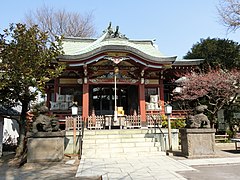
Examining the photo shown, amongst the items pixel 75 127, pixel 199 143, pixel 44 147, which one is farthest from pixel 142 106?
pixel 44 147

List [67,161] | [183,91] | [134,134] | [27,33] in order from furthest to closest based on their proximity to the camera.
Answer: [183,91], [134,134], [27,33], [67,161]

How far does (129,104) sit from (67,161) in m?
7.29

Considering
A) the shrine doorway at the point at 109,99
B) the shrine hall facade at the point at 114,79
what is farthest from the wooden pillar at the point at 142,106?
the shrine doorway at the point at 109,99

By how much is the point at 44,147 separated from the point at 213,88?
37.9ft

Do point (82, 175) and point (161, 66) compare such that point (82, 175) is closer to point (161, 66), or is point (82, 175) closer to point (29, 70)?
point (29, 70)

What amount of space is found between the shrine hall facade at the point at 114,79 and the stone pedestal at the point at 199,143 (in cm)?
418

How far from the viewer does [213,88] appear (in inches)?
569

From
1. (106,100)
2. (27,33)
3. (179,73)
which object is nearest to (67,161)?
(27,33)

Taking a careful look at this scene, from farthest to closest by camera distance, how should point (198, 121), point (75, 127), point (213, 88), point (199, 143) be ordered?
point (213, 88) → point (75, 127) → point (198, 121) → point (199, 143)

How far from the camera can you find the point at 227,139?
13023 millimetres

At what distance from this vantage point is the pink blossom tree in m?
14.1

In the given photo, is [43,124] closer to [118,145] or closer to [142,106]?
[118,145]

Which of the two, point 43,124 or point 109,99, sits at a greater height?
point 109,99

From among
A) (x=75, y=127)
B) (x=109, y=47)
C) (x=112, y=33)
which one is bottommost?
(x=75, y=127)
